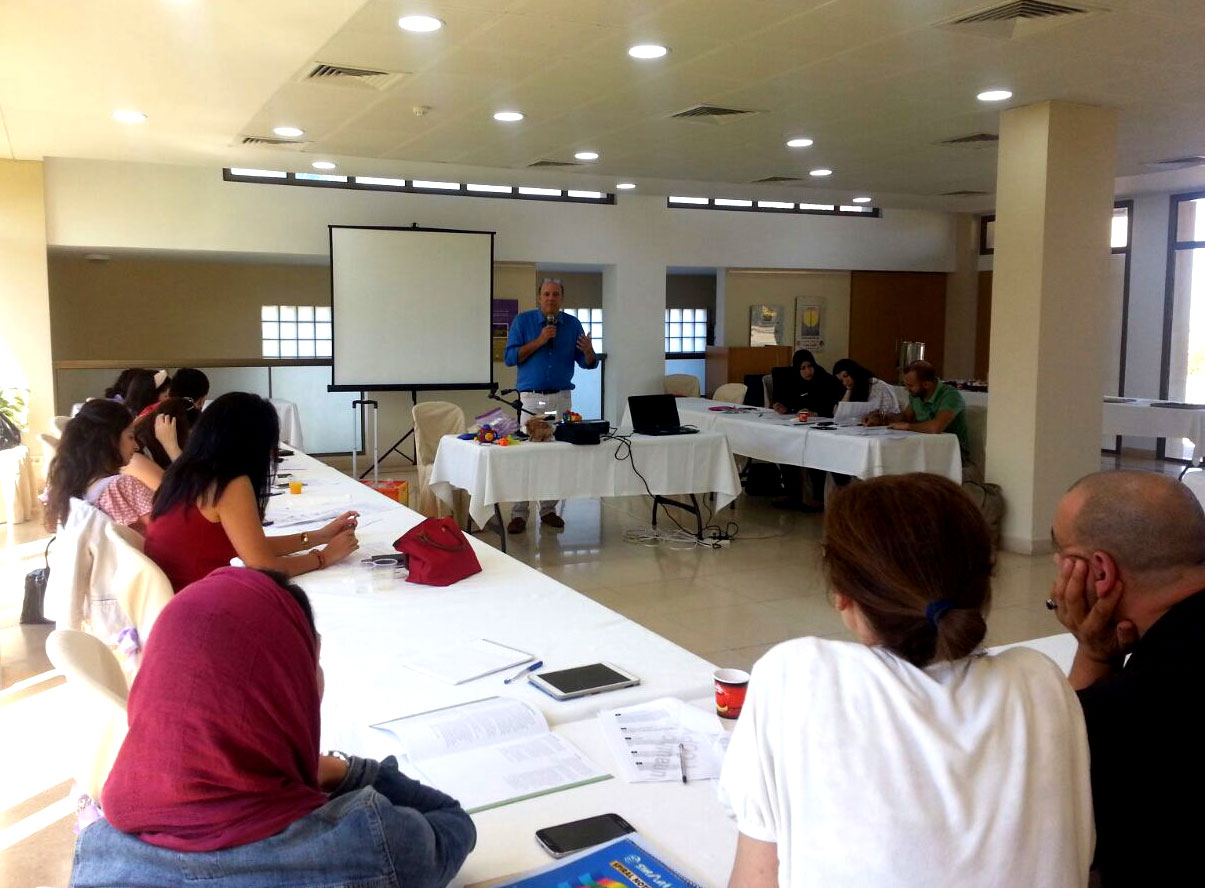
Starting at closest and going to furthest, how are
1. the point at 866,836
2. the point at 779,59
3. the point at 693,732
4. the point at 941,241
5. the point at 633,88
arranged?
the point at 866,836 → the point at 693,732 → the point at 779,59 → the point at 633,88 → the point at 941,241

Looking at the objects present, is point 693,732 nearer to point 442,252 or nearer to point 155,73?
point 155,73

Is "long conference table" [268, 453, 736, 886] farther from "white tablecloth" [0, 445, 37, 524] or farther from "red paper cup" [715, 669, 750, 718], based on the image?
"white tablecloth" [0, 445, 37, 524]

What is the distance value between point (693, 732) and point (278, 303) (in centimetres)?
1071

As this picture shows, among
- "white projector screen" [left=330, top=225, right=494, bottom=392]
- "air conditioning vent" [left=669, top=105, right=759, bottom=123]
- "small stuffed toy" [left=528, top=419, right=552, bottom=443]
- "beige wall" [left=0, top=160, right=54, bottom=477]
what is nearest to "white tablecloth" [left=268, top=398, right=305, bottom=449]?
"white projector screen" [left=330, top=225, right=494, bottom=392]

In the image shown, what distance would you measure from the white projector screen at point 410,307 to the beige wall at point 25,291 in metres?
2.25

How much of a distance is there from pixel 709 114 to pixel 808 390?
2.73 metres

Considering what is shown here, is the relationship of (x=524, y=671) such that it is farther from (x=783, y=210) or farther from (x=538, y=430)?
(x=783, y=210)

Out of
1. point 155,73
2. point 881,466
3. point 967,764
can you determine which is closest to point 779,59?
point 881,466

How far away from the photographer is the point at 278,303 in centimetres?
1165

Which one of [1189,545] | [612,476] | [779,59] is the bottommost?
[612,476]

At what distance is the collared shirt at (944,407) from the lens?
6.86 m

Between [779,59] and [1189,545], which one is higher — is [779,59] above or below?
above

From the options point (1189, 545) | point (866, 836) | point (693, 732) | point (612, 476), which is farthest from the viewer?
point (612, 476)

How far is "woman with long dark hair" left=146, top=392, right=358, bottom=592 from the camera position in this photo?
2846mm
